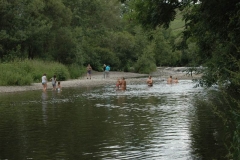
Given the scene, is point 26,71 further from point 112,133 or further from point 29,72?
point 112,133

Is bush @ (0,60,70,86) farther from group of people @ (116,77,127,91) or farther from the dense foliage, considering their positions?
the dense foliage

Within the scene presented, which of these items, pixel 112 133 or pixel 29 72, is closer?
pixel 112 133

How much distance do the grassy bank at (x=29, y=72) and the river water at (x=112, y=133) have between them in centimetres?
1761

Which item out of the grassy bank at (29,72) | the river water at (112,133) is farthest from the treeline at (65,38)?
the river water at (112,133)

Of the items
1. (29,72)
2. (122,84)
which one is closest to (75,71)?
(29,72)

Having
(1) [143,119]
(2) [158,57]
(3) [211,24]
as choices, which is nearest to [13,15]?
(1) [143,119]

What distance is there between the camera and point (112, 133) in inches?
566

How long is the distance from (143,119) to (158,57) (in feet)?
301

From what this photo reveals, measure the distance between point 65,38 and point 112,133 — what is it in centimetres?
4434

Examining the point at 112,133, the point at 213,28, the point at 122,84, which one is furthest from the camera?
the point at 122,84

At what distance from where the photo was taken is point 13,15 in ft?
165

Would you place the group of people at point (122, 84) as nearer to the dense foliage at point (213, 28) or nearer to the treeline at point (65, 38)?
the treeline at point (65, 38)

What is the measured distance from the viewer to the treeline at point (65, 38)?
50.6 m

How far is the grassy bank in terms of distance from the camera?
130 feet
